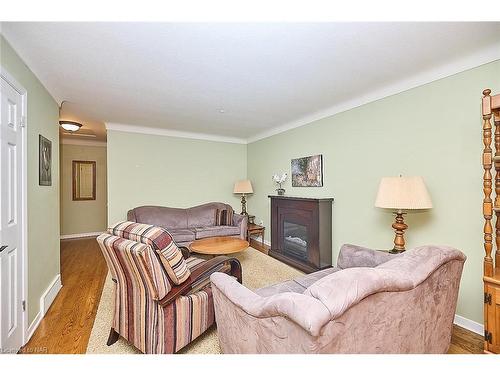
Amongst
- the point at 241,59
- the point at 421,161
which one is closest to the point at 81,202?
the point at 241,59

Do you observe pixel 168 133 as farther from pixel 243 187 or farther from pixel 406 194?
pixel 406 194

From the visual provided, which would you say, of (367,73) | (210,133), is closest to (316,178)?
(367,73)

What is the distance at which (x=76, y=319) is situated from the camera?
2.19 m

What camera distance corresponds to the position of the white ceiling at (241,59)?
1672 millimetres

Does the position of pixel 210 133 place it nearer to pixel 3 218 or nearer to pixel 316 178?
pixel 316 178

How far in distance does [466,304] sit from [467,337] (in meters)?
0.29

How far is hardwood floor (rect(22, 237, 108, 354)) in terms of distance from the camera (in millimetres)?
1831

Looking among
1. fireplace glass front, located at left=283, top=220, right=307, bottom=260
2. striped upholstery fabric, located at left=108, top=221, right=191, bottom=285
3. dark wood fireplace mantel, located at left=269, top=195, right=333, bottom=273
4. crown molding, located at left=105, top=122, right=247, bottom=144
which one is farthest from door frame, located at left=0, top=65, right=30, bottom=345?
fireplace glass front, located at left=283, top=220, right=307, bottom=260

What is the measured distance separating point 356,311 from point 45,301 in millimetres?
2894

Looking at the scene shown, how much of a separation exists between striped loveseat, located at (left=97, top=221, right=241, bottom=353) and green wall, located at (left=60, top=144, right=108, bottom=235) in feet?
16.0

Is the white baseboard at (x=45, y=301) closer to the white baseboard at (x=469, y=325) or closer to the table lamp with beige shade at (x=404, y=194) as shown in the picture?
the table lamp with beige shade at (x=404, y=194)

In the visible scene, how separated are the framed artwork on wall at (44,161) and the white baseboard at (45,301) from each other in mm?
1119

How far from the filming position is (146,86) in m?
2.64

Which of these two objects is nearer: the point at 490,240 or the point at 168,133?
the point at 490,240
